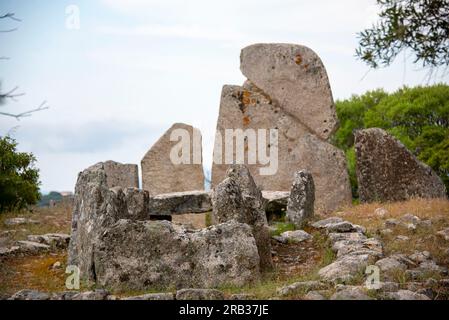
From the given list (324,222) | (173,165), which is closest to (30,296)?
(324,222)

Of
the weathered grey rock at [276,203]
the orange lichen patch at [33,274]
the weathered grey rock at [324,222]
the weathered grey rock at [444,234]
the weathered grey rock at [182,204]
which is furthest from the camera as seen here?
the weathered grey rock at [276,203]

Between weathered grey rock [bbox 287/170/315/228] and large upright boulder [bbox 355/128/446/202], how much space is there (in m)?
4.71

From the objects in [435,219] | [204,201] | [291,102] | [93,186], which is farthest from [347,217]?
[93,186]

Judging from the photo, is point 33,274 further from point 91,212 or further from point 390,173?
point 390,173

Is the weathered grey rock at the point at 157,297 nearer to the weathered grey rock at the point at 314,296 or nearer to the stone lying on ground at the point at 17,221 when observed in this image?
the weathered grey rock at the point at 314,296

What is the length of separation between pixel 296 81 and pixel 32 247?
36.0ft

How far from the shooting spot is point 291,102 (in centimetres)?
2592

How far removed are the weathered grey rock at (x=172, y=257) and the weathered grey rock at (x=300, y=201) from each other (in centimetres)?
584

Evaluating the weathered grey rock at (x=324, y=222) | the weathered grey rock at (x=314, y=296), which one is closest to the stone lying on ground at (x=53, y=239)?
the weathered grey rock at (x=324, y=222)

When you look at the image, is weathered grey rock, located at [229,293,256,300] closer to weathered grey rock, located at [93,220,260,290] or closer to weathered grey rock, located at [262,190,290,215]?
weathered grey rock, located at [93,220,260,290]

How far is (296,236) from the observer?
1878cm

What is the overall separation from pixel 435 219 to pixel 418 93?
1917cm

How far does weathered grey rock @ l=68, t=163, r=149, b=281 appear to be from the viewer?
15641 millimetres

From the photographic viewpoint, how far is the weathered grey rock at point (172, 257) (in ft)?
47.4
